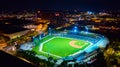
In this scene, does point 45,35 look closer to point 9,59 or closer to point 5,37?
point 5,37

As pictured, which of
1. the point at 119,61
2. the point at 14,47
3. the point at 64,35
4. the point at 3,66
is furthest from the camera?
the point at 64,35

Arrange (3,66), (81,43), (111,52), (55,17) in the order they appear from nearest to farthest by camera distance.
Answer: (3,66), (111,52), (81,43), (55,17)

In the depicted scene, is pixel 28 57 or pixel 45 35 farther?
pixel 45 35


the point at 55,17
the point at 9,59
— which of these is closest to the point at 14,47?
the point at 9,59

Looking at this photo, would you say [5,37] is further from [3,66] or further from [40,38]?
[3,66]

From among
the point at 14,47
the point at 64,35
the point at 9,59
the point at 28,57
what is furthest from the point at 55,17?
the point at 9,59

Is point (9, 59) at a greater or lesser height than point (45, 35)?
greater
